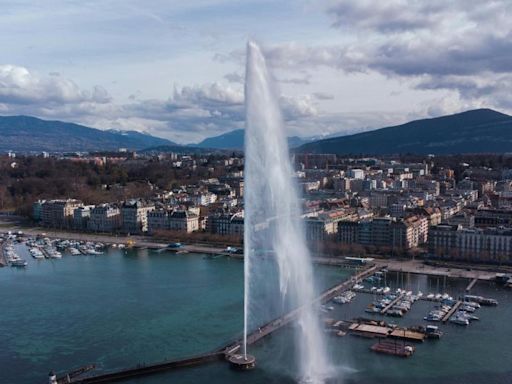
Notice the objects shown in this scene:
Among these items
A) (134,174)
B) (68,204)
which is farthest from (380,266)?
(134,174)

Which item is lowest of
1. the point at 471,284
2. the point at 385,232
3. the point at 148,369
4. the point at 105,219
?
the point at 148,369

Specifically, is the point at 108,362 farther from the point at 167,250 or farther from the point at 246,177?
the point at 167,250

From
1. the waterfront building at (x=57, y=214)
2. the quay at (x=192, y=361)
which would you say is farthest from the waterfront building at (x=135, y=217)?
the quay at (x=192, y=361)

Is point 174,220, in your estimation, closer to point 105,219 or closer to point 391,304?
point 105,219

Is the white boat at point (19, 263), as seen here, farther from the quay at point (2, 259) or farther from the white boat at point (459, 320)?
the white boat at point (459, 320)

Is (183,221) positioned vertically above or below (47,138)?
below

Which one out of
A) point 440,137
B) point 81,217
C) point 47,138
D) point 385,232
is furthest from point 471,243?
point 47,138
